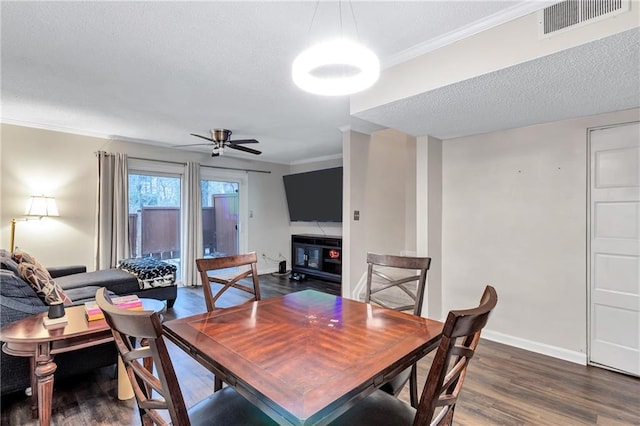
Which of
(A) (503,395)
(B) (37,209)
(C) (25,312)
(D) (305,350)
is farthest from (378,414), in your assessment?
(B) (37,209)

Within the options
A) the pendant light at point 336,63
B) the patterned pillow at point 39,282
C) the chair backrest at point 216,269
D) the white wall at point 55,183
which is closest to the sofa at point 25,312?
the patterned pillow at point 39,282

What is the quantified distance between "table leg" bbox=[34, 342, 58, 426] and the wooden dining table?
0.85m

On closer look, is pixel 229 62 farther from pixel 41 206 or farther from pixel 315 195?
pixel 315 195

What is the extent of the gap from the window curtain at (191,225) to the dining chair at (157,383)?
428 centimetres

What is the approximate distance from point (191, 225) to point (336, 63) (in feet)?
15.0

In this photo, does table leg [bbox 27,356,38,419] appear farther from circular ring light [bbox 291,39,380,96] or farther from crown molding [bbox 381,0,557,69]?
crown molding [bbox 381,0,557,69]

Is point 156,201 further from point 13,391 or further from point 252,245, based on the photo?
point 13,391

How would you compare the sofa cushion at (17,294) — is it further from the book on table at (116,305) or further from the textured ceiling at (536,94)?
the textured ceiling at (536,94)

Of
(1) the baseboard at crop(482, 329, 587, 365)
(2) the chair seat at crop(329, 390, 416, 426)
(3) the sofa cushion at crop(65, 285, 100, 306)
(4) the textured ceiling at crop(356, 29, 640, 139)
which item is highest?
(4) the textured ceiling at crop(356, 29, 640, 139)

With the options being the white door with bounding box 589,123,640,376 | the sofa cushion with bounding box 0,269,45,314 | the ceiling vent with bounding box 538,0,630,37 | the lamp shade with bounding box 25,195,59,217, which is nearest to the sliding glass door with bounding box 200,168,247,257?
the lamp shade with bounding box 25,195,59,217

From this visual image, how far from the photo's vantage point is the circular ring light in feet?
4.35

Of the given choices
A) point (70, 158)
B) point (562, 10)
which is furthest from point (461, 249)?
point (70, 158)

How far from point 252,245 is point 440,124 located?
177 inches

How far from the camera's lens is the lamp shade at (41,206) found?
3680mm
